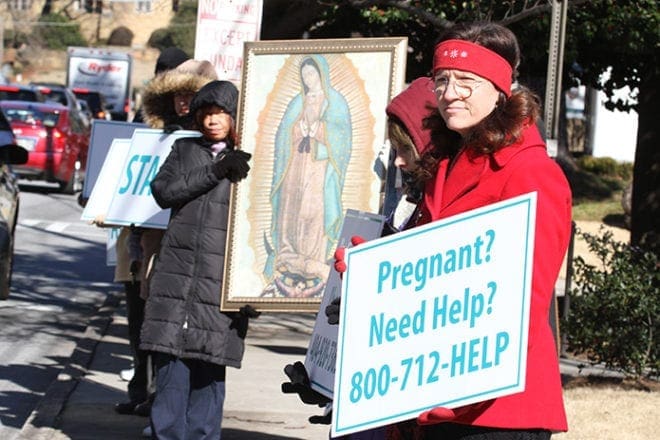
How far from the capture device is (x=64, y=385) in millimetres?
8930

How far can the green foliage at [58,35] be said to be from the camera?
8488 centimetres

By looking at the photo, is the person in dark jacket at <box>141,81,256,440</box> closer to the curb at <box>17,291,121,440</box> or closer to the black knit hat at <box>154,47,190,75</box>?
the curb at <box>17,291,121,440</box>

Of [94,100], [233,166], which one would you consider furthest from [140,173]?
[94,100]

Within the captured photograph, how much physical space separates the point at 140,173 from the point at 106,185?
0.39 metres

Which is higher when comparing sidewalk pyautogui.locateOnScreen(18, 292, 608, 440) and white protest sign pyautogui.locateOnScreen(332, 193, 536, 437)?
white protest sign pyautogui.locateOnScreen(332, 193, 536, 437)

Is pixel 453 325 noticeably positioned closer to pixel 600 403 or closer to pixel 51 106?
pixel 600 403

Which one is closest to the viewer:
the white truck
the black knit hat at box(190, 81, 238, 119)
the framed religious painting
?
the framed religious painting

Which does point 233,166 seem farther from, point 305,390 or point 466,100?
point 466,100

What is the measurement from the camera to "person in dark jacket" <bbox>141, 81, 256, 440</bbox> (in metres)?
6.49

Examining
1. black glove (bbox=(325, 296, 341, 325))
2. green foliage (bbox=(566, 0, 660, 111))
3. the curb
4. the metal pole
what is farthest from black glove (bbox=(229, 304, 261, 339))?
green foliage (bbox=(566, 0, 660, 111))

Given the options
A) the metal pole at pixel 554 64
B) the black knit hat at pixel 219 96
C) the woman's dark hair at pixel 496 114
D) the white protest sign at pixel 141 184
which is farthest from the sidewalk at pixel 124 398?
the woman's dark hair at pixel 496 114

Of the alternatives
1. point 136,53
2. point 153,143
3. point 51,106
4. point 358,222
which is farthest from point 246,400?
point 136,53

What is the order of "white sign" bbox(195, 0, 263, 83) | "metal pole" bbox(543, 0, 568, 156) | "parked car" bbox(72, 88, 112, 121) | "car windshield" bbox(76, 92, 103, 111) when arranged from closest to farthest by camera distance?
1. "white sign" bbox(195, 0, 263, 83)
2. "metal pole" bbox(543, 0, 568, 156)
3. "parked car" bbox(72, 88, 112, 121)
4. "car windshield" bbox(76, 92, 103, 111)

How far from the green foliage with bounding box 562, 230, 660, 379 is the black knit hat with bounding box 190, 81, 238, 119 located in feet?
12.9
